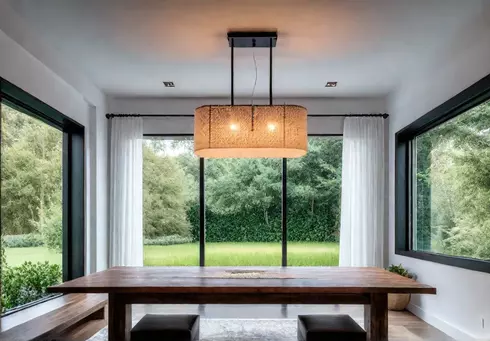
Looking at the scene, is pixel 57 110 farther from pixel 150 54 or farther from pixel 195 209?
pixel 195 209

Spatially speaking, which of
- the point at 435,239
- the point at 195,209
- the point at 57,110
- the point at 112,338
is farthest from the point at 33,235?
the point at 435,239

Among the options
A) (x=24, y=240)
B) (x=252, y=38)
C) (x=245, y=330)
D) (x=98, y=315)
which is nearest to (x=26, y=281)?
(x=24, y=240)

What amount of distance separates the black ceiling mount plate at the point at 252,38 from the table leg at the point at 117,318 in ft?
6.98

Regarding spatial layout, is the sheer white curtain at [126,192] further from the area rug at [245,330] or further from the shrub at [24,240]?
the area rug at [245,330]

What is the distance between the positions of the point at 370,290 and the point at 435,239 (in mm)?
2311

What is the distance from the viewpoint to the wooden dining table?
127 inches

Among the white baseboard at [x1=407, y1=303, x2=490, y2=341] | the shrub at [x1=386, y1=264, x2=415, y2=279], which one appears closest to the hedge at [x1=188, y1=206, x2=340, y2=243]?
the shrub at [x1=386, y1=264, x2=415, y2=279]

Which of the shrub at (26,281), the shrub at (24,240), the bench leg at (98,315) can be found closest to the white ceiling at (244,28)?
the shrub at (24,240)

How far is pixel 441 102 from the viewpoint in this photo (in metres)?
4.86

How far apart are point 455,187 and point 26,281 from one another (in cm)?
379

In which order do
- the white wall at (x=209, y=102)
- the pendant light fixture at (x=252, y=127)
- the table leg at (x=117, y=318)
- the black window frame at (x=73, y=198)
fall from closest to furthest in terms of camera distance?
the table leg at (x=117, y=318) → the pendant light fixture at (x=252, y=127) → the black window frame at (x=73, y=198) → the white wall at (x=209, y=102)

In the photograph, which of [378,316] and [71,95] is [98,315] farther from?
[378,316]

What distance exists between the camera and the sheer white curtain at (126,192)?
6617 mm

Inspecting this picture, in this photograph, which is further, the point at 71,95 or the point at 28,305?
the point at 71,95
